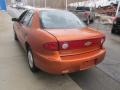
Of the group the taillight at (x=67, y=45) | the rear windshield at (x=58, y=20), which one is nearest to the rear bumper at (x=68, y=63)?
the taillight at (x=67, y=45)

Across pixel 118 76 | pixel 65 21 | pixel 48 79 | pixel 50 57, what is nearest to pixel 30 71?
pixel 48 79

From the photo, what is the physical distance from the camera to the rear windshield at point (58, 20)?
442cm

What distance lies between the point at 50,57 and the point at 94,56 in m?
1.01

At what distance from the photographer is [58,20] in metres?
4.65

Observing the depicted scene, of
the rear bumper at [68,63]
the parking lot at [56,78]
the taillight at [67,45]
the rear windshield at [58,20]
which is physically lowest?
the parking lot at [56,78]

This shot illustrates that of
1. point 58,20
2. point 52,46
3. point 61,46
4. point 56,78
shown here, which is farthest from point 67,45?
point 58,20

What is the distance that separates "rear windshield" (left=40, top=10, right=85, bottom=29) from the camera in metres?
4.42

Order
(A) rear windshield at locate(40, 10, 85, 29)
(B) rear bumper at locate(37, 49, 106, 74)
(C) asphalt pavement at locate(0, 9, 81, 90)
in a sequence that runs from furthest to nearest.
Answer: (A) rear windshield at locate(40, 10, 85, 29) → (C) asphalt pavement at locate(0, 9, 81, 90) → (B) rear bumper at locate(37, 49, 106, 74)

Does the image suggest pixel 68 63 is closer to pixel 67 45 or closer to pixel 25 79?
pixel 67 45

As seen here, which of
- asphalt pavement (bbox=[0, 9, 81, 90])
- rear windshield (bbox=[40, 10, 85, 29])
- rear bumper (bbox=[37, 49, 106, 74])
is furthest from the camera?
rear windshield (bbox=[40, 10, 85, 29])

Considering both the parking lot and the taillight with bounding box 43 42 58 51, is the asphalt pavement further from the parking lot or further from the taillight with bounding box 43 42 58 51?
the taillight with bounding box 43 42 58 51

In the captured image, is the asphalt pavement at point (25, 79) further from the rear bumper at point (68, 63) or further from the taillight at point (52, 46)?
the taillight at point (52, 46)

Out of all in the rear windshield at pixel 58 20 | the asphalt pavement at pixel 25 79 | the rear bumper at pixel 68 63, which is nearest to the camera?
the rear bumper at pixel 68 63

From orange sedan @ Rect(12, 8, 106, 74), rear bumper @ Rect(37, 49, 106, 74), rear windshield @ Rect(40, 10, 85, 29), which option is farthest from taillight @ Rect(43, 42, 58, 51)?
rear windshield @ Rect(40, 10, 85, 29)
